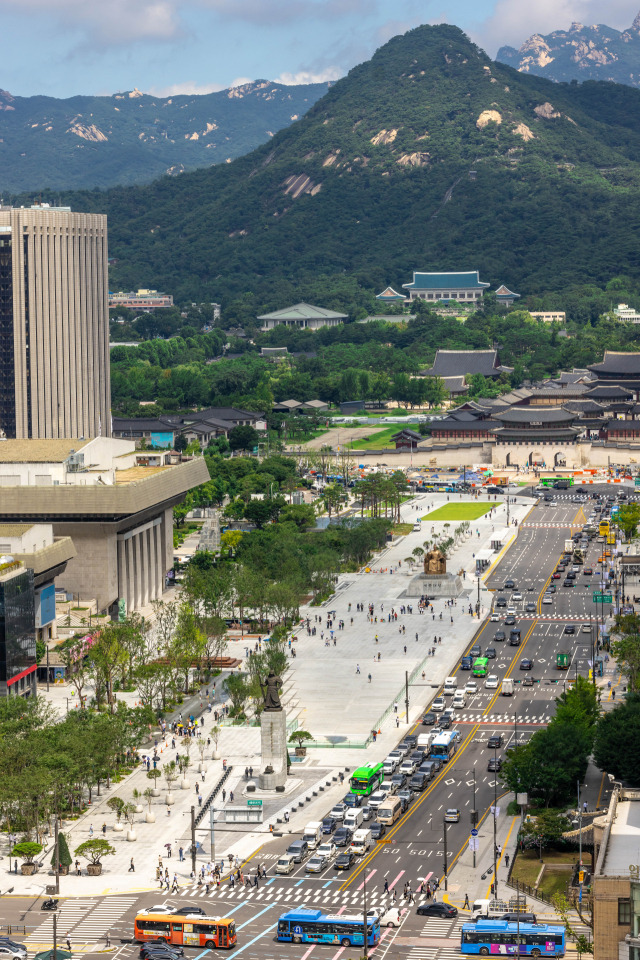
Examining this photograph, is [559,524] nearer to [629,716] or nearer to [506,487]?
[506,487]

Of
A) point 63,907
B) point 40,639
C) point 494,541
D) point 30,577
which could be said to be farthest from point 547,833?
point 494,541

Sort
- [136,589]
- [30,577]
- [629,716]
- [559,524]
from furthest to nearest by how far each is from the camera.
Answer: [559,524] < [136,589] < [30,577] < [629,716]

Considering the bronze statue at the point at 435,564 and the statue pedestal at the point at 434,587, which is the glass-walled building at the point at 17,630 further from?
the bronze statue at the point at 435,564

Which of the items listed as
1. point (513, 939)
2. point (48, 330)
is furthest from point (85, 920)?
point (48, 330)

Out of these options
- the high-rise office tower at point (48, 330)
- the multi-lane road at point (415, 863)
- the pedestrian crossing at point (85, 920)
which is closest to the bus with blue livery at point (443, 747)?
the multi-lane road at point (415, 863)

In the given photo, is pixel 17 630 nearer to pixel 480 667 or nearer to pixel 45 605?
pixel 45 605

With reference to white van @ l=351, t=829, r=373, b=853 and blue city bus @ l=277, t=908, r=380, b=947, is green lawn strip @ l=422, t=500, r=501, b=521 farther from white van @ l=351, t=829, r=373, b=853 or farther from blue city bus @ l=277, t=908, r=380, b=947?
blue city bus @ l=277, t=908, r=380, b=947
